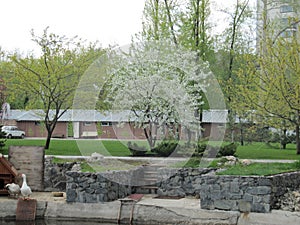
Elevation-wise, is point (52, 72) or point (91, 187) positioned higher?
point (52, 72)

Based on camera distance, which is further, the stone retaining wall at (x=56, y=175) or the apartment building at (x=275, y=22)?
the apartment building at (x=275, y=22)

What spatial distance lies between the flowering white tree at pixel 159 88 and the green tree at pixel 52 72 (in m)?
2.04

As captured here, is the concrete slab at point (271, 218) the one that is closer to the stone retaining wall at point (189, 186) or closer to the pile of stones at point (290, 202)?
the stone retaining wall at point (189, 186)

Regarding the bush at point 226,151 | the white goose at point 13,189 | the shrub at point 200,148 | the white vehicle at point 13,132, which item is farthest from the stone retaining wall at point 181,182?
the white vehicle at point 13,132

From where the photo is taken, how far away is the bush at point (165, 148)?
21.2 meters

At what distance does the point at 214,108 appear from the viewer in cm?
2659

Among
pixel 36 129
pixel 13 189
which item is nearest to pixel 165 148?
pixel 13 189

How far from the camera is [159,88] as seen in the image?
2266cm

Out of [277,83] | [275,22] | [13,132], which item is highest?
[275,22]

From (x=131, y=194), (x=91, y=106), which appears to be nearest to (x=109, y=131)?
(x=91, y=106)

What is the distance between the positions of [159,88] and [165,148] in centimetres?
281

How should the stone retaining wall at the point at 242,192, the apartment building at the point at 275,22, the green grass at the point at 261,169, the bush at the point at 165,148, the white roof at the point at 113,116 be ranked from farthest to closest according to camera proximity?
the white roof at the point at 113,116 < the bush at the point at 165,148 < the apartment building at the point at 275,22 < the green grass at the point at 261,169 < the stone retaining wall at the point at 242,192

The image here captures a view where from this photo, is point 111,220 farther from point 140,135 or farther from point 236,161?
point 140,135

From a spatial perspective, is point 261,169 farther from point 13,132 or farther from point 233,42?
point 13,132
